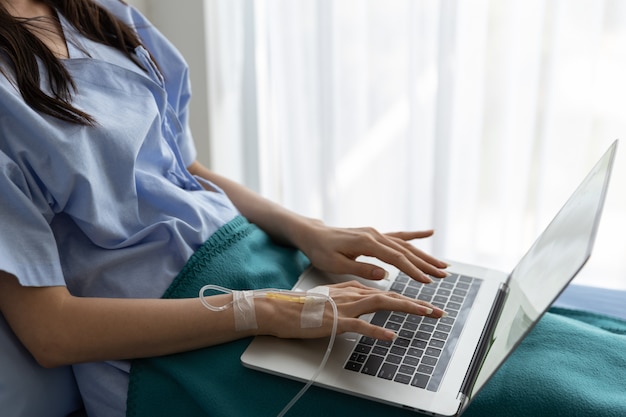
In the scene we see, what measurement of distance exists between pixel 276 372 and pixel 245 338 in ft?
0.28

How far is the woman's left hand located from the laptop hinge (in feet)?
0.31

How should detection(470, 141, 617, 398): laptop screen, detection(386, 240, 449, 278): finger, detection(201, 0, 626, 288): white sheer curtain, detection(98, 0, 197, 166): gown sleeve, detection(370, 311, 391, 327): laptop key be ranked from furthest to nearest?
detection(201, 0, 626, 288): white sheer curtain → detection(98, 0, 197, 166): gown sleeve → detection(386, 240, 449, 278): finger → detection(370, 311, 391, 327): laptop key → detection(470, 141, 617, 398): laptop screen

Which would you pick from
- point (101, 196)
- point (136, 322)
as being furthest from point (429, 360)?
point (101, 196)

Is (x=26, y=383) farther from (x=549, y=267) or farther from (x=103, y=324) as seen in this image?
(x=549, y=267)

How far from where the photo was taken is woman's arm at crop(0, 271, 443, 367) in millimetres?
904

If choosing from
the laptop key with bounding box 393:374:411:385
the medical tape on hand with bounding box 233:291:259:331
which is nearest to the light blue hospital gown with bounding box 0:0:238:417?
the medical tape on hand with bounding box 233:291:259:331

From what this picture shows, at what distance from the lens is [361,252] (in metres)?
1.17

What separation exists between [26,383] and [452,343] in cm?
57

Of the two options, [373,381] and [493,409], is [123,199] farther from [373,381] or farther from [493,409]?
[493,409]

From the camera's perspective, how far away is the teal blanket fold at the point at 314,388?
0.89 meters

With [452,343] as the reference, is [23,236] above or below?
above

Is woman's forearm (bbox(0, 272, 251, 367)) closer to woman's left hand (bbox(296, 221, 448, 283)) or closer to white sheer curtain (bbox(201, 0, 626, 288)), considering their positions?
woman's left hand (bbox(296, 221, 448, 283))

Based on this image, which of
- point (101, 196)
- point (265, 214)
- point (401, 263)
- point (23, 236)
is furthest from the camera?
point (265, 214)

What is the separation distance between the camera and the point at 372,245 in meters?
1.15
